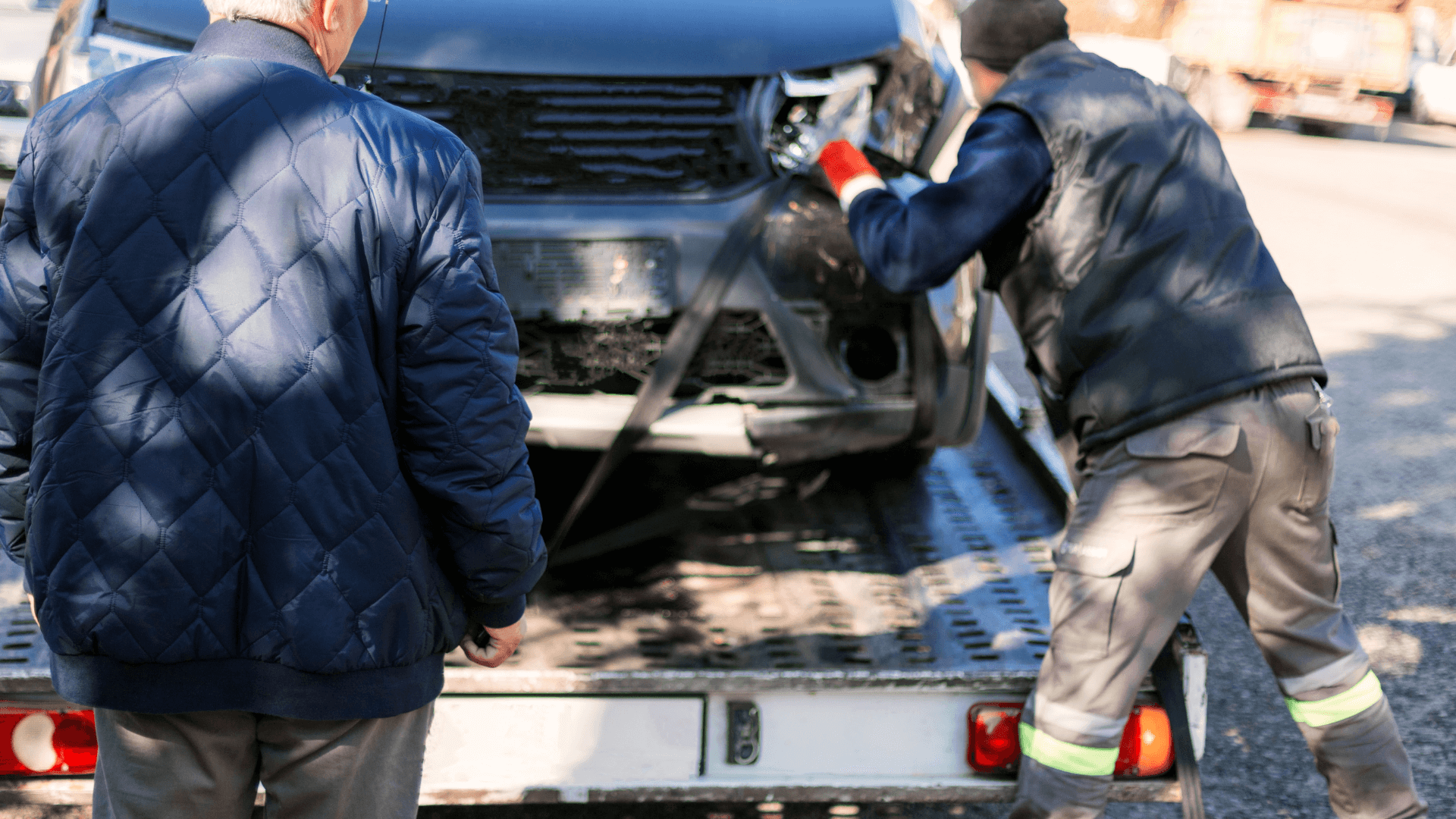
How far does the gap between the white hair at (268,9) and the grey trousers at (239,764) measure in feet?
2.89

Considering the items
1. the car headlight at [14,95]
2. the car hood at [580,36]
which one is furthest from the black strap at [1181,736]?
the car headlight at [14,95]

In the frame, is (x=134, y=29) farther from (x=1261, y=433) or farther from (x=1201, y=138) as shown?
(x=1261, y=433)

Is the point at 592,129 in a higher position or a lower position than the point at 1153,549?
higher

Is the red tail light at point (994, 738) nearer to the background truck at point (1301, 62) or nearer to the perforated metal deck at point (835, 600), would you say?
the perforated metal deck at point (835, 600)

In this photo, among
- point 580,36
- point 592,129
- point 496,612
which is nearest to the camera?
point 496,612

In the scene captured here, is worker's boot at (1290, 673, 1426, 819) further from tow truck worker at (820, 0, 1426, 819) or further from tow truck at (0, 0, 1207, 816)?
tow truck at (0, 0, 1207, 816)

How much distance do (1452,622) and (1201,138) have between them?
2383mm

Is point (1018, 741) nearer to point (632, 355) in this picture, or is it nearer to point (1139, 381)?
point (1139, 381)

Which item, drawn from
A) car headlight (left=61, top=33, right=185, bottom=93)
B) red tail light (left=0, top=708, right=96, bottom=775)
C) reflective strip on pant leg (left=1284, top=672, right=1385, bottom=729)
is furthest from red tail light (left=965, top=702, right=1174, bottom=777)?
car headlight (left=61, top=33, right=185, bottom=93)

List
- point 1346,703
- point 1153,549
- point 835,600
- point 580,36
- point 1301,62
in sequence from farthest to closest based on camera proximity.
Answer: point 1301,62, point 835,600, point 580,36, point 1346,703, point 1153,549

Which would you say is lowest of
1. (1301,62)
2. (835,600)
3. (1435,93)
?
(1435,93)

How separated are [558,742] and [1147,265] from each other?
1379 millimetres

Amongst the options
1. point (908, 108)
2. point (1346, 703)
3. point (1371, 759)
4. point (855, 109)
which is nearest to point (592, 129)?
point (855, 109)

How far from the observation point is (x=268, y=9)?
155 cm
